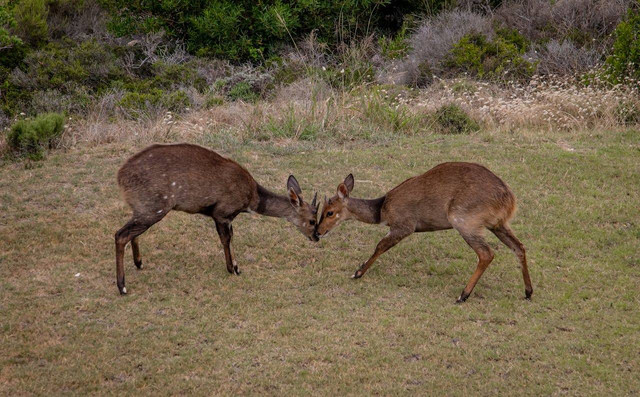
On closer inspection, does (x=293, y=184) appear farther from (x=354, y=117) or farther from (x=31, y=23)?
(x=31, y=23)

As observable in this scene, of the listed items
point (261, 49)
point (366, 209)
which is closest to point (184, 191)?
point (366, 209)

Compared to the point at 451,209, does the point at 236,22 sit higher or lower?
lower

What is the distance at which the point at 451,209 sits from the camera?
7527 millimetres

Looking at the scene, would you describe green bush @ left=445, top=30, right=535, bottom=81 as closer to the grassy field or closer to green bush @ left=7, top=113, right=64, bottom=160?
the grassy field

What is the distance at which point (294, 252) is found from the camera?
337 inches

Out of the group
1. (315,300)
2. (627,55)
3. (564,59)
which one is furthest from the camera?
(564,59)

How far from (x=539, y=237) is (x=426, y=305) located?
2.32 meters

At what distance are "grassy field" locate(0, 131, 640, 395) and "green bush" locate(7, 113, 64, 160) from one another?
0.43m

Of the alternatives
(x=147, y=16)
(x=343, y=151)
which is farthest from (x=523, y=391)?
(x=147, y=16)

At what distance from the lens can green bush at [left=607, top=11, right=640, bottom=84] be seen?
14.3m

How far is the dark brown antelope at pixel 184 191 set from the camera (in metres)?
7.37

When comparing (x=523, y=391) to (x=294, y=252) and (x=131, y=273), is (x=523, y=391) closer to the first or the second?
(x=294, y=252)

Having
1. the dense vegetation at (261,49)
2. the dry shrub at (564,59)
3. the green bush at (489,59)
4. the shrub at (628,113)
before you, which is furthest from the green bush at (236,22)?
the shrub at (628,113)

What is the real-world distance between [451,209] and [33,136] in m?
6.82
